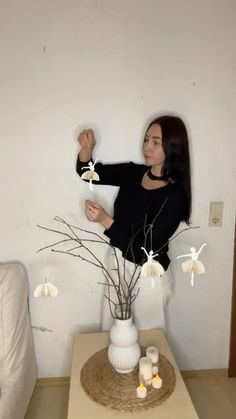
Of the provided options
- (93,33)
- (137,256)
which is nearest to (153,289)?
(137,256)

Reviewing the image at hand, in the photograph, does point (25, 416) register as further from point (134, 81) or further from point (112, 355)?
point (134, 81)

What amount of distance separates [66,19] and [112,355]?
4.57 feet

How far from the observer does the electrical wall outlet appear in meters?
1.85

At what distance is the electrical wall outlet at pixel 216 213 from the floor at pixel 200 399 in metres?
0.89

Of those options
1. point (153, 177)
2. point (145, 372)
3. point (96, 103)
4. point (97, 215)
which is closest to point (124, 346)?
point (145, 372)

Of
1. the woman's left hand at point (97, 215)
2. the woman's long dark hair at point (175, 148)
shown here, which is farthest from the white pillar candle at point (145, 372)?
→ the woman's long dark hair at point (175, 148)

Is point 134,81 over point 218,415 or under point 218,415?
over

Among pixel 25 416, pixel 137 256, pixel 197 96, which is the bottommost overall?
pixel 25 416

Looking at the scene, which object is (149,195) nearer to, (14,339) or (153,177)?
(153,177)

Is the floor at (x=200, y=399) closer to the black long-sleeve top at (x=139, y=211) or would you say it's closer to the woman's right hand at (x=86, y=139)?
the black long-sleeve top at (x=139, y=211)

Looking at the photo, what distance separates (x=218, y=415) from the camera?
184 cm

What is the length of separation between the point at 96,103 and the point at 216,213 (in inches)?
30.8

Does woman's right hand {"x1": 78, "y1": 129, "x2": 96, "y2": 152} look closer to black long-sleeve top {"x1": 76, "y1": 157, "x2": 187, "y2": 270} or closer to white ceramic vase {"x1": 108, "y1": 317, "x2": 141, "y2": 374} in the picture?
black long-sleeve top {"x1": 76, "y1": 157, "x2": 187, "y2": 270}

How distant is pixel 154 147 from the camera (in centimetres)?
157
